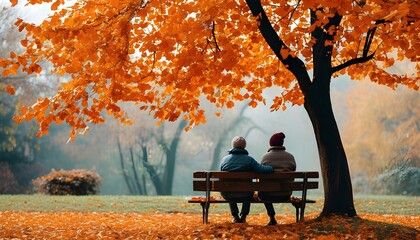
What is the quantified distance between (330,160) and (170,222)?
3275mm

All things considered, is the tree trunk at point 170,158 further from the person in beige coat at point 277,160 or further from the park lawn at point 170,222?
the person in beige coat at point 277,160

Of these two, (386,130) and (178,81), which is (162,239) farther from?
(386,130)

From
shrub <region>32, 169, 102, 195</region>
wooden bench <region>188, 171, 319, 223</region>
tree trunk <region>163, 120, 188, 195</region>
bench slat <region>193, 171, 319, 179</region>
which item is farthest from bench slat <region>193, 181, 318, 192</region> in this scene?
tree trunk <region>163, 120, 188, 195</region>

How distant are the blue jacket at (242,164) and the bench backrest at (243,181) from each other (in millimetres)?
93

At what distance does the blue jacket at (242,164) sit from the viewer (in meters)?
9.05

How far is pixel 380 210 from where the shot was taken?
13.9m

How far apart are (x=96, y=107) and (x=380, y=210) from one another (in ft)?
24.4


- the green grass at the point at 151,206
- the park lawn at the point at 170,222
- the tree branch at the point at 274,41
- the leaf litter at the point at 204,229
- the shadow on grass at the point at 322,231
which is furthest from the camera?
the green grass at the point at 151,206

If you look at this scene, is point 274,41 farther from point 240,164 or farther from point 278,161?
point 240,164

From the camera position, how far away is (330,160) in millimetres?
9797

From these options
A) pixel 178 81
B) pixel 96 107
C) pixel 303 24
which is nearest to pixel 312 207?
pixel 303 24

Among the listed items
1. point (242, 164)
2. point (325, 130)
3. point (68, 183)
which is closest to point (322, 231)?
point (242, 164)

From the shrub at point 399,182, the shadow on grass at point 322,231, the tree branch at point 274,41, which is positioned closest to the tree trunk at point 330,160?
the tree branch at point 274,41

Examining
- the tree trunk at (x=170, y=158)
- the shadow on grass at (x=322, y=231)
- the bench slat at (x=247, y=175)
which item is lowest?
the shadow on grass at (x=322, y=231)
